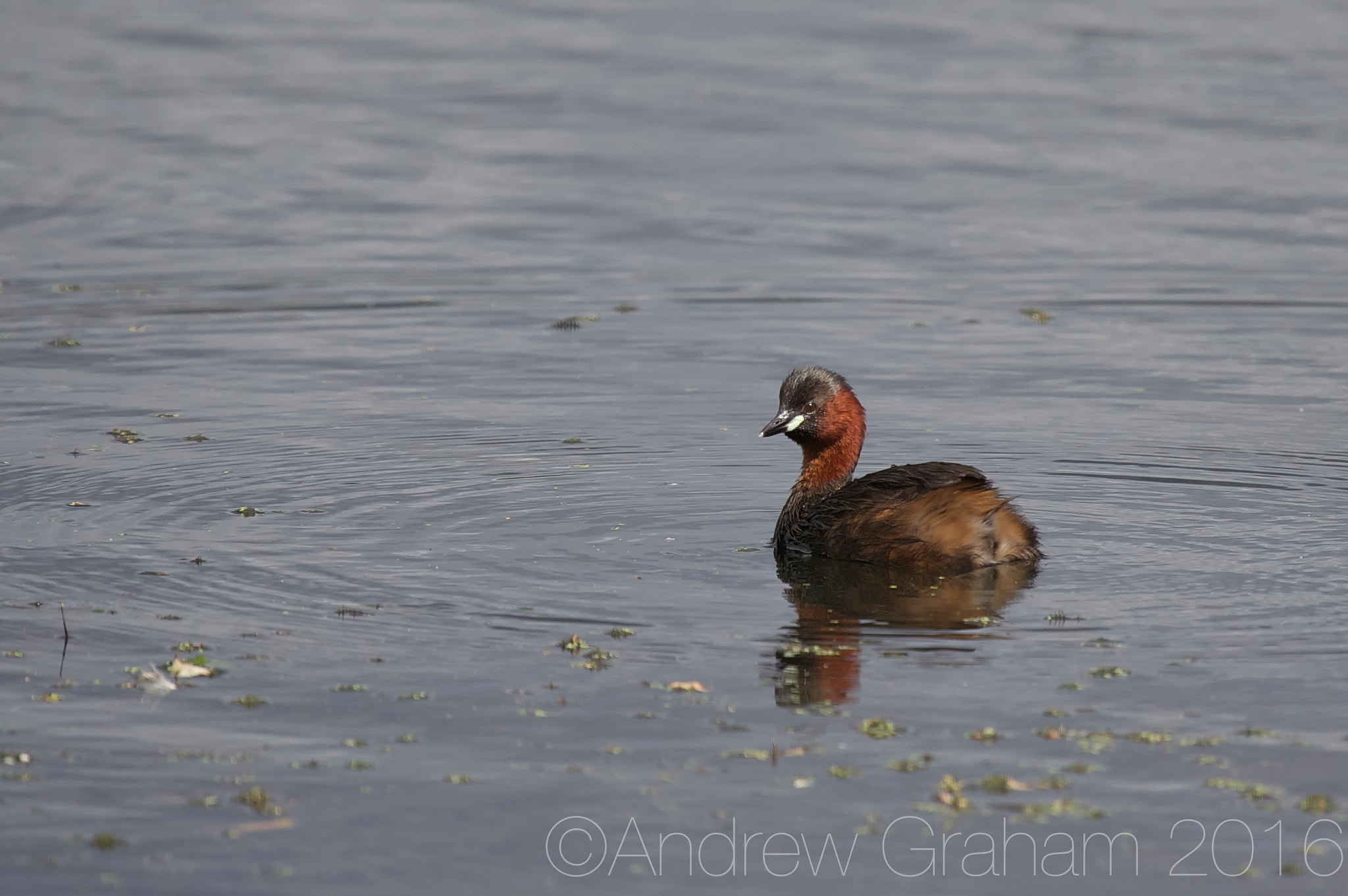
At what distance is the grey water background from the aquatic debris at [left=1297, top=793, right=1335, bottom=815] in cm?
3

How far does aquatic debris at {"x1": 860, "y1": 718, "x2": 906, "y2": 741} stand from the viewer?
712cm

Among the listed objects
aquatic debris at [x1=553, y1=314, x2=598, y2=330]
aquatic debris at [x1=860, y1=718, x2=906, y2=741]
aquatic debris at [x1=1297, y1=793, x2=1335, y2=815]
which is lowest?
aquatic debris at [x1=553, y1=314, x2=598, y2=330]

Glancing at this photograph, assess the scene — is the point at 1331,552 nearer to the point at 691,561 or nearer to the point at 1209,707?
the point at 1209,707

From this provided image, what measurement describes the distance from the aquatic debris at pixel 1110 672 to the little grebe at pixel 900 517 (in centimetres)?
183

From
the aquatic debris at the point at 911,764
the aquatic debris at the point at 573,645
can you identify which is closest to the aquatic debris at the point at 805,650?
the aquatic debris at the point at 573,645

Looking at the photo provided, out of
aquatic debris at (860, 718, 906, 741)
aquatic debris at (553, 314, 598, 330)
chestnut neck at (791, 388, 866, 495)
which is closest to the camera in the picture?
aquatic debris at (860, 718, 906, 741)

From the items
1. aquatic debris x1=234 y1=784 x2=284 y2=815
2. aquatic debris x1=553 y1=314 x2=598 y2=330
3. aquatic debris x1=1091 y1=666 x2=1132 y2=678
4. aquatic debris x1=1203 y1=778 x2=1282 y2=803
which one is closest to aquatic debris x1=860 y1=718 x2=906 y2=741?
aquatic debris x1=1091 y1=666 x2=1132 y2=678

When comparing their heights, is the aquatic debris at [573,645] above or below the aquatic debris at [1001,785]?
below

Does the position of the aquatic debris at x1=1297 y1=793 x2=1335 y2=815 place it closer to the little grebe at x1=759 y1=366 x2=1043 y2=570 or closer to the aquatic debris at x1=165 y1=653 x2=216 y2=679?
the little grebe at x1=759 y1=366 x2=1043 y2=570

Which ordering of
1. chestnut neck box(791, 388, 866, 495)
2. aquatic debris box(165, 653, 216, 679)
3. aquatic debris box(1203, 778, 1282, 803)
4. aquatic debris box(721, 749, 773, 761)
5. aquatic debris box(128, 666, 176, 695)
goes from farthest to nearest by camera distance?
chestnut neck box(791, 388, 866, 495), aquatic debris box(165, 653, 216, 679), aquatic debris box(128, 666, 176, 695), aquatic debris box(721, 749, 773, 761), aquatic debris box(1203, 778, 1282, 803)

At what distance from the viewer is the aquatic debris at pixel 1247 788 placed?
21.4ft

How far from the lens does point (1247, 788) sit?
21.6 feet

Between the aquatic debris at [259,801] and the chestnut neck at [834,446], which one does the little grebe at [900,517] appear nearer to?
the chestnut neck at [834,446]

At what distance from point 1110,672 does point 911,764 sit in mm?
1403
